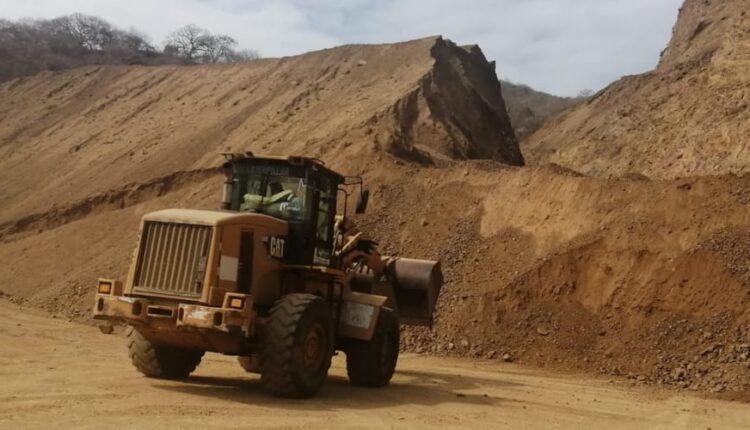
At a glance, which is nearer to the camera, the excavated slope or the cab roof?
the cab roof

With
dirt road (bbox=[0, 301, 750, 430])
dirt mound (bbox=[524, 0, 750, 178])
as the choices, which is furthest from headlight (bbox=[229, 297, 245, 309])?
dirt mound (bbox=[524, 0, 750, 178])

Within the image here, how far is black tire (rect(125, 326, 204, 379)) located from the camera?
34.8ft

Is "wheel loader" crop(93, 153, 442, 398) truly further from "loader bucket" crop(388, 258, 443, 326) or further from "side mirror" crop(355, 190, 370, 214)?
"loader bucket" crop(388, 258, 443, 326)

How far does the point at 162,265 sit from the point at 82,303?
1263cm

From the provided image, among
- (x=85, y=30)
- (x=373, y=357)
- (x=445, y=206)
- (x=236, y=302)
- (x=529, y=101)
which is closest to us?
(x=236, y=302)

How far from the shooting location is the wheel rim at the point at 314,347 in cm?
966

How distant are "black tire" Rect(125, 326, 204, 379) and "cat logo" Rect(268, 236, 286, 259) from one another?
5.42ft

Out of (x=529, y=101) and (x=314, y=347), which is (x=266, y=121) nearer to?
(x=314, y=347)

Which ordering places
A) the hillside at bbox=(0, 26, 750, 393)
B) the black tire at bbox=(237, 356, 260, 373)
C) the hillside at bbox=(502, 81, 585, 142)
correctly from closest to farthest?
the black tire at bbox=(237, 356, 260, 373) < the hillside at bbox=(0, 26, 750, 393) < the hillside at bbox=(502, 81, 585, 142)

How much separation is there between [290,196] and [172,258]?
1868 mm

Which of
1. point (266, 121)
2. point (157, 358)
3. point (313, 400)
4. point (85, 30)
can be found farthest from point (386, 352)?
point (85, 30)

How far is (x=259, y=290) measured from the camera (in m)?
9.98

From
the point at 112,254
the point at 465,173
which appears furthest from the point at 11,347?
the point at 465,173

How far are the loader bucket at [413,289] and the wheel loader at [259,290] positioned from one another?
1.40m
